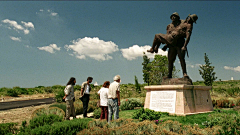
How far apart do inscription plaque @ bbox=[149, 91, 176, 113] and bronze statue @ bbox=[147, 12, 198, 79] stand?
1240 millimetres

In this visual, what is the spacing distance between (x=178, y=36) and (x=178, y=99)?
2.71 metres

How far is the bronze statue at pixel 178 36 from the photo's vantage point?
25.8 ft

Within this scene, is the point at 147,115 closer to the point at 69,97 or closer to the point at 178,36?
the point at 69,97

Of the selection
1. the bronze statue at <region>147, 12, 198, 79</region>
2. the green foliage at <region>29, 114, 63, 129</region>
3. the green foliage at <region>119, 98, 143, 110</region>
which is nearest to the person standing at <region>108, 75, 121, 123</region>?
the green foliage at <region>29, 114, 63, 129</region>

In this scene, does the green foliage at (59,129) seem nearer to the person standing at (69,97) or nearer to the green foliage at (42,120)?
the green foliage at (42,120)

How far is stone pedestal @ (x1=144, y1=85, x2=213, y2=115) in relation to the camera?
23.6 ft

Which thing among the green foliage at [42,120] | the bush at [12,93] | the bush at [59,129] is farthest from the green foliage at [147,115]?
the bush at [12,93]

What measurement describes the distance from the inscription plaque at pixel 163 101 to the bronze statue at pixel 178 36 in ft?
4.07

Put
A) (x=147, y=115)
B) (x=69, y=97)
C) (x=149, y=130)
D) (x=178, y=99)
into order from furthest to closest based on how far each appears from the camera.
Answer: (x=69, y=97), (x=178, y=99), (x=147, y=115), (x=149, y=130)

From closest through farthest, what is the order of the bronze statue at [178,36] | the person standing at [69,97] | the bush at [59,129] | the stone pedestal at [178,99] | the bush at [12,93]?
the bush at [59,129]
the stone pedestal at [178,99]
the person standing at [69,97]
the bronze statue at [178,36]
the bush at [12,93]

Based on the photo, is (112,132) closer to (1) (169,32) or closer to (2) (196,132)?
(2) (196,132)

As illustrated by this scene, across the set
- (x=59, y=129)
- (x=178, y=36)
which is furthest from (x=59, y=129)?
(x=178, y=36)

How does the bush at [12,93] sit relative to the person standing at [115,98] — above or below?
below

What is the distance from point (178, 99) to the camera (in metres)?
7.24
